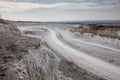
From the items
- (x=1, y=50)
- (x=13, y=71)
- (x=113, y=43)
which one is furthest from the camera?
(x=113, y=43)

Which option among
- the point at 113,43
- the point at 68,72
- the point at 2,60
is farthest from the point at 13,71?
the point at 113,43

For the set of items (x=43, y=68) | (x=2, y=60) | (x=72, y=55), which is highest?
(x=2, y=60)

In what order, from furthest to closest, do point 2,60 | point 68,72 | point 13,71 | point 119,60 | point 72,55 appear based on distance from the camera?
point 72,55, point 119,60, point 68,72, point 2,60, point 13,71

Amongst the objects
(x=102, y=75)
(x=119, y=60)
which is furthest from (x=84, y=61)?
(x=102, y=75)

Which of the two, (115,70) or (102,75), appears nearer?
(102,75)

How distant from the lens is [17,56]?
7.39m

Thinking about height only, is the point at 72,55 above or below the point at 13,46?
below

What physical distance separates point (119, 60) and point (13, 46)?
44.1 feet

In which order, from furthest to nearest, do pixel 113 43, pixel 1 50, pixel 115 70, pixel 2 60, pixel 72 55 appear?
pixel 113 43, pixel 72 55, pixel 115 70, pixel 1 50, pixel 2 60

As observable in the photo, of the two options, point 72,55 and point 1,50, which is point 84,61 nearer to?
point 72,55

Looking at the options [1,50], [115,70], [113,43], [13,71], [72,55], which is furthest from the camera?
[113,43]

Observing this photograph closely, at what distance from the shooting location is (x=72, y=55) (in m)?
22.9

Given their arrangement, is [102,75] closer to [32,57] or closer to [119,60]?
[119,60]

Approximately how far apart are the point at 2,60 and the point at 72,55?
16100 mm
